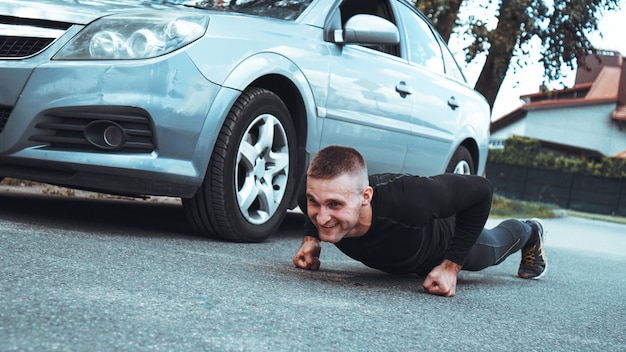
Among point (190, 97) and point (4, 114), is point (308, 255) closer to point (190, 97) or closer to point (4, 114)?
point (190, 97)

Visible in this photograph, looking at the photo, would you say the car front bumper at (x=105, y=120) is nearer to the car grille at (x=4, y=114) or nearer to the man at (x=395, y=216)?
the car grille at (x=4, y=114)

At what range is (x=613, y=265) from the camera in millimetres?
6879

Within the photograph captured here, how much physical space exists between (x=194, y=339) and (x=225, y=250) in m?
2.02

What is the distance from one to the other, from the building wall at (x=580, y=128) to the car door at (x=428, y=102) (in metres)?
37.7

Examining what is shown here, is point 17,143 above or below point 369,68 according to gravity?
below

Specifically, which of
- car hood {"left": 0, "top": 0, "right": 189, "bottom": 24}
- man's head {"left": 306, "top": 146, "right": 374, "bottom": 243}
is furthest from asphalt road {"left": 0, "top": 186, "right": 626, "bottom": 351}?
car hood {"left": 0, "top": 0, "right": 189, "bottom": 24}

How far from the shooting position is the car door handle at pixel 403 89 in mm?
5852

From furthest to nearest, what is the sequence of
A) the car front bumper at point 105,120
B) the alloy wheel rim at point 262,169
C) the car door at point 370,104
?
1. the car door at point 370,104
2. the alloy wheel rim at point 262,169
3. the car front bumper at point 105,120

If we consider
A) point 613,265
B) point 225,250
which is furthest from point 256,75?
point 613,265

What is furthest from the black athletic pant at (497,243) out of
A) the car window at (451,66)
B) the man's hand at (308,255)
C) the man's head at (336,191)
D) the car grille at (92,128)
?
the car window at (451,66)

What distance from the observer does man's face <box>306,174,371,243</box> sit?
3410mm

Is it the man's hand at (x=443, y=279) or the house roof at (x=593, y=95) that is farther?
the house roof at (x=593, y=95)

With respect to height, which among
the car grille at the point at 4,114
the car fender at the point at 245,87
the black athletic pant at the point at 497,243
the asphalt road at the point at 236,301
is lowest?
the asphalt road at the point at 236,301

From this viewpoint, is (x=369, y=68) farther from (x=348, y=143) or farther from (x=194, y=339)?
(x=194, y=339)
